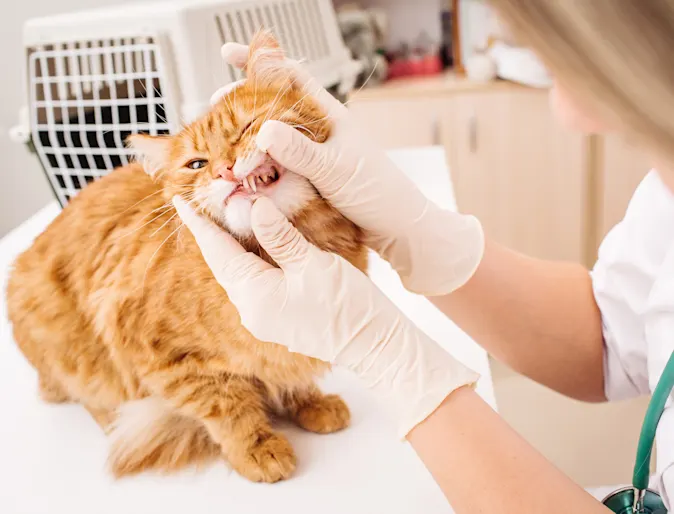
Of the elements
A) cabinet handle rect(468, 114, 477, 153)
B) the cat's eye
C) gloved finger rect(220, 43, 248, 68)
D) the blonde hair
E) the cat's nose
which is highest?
the blonde hair

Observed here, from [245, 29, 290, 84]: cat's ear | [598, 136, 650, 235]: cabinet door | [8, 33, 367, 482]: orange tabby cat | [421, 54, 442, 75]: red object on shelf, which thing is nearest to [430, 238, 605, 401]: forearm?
[8, 33, 367, 482]: orange tabby cat

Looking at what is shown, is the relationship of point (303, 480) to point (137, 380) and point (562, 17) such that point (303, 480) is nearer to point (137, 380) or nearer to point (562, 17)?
point (137, 380)

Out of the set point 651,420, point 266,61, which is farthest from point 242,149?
point 651,420

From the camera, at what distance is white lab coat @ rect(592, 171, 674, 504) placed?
856mm

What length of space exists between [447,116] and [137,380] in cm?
210

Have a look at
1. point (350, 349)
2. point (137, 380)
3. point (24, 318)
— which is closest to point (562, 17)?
point (350, 349)

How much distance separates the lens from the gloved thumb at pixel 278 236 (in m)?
0.74

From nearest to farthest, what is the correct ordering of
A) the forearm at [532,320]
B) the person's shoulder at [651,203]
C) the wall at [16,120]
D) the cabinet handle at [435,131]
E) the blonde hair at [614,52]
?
the blonde hair at [614,52] → the person's shoulder at [651,203] → the forearm at [532,320] → the wall at [16,120] → the cabinet handle at [435,131]

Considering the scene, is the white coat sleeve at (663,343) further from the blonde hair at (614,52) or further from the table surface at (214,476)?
the blonde hair at (614,52)

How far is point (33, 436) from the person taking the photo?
3.05 ft

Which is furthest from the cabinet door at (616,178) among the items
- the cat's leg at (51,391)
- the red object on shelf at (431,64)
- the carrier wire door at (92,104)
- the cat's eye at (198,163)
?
the cat's leg at (51,391)

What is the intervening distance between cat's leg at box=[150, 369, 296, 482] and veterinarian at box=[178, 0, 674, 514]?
0.13 meters

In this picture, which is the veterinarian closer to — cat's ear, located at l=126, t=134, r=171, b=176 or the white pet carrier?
cat's ear, located at l=126, t=134, r=171, b=176

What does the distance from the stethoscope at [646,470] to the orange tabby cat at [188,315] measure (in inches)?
15.5
